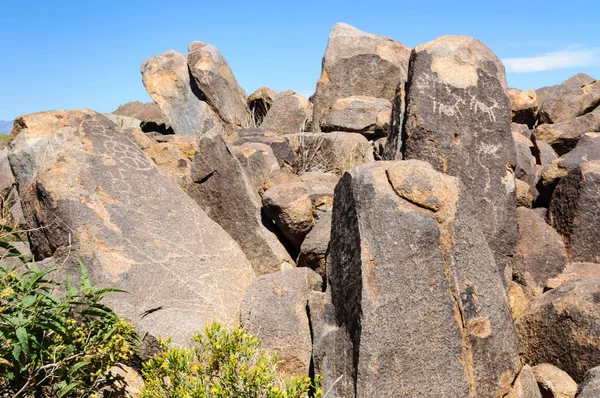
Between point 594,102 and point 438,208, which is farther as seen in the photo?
point 594,102

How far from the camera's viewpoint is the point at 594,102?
12.7 m

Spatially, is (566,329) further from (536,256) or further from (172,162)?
(172,162)

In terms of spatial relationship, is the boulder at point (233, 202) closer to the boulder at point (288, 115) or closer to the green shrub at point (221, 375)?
the green shrub at point (221, 375)

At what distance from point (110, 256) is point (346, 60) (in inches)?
295

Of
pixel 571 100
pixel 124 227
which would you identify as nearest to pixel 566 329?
pixel 124 227

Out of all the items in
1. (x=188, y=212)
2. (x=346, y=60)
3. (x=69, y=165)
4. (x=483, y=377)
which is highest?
(x=346, y=60)

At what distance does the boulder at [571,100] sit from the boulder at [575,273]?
6923 mm

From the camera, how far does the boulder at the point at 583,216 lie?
18.9ft

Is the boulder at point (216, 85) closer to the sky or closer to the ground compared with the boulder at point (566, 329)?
closer to the sky

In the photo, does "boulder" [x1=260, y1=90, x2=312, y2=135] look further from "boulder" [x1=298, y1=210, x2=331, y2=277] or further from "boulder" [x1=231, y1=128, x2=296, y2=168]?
"boulder" [x1=298, y1=210, x2=331, y2=277]

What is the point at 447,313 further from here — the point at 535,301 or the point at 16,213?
the point at 16,213

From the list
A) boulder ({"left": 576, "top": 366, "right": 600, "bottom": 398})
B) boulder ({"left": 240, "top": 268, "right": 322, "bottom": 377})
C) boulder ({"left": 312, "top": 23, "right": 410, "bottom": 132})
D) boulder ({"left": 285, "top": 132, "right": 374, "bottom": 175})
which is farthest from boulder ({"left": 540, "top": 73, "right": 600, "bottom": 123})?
boulder ({"left": 576, "top": 366, "right": 600, "bottom": 398})

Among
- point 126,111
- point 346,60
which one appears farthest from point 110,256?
point 126,111

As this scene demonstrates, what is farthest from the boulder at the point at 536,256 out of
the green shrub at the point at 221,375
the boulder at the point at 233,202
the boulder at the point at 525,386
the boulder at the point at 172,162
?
the boulder at the point at 172,162
